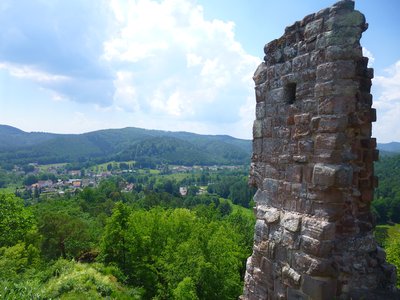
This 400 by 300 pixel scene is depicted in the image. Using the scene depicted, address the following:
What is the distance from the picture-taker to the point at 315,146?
4.33 m

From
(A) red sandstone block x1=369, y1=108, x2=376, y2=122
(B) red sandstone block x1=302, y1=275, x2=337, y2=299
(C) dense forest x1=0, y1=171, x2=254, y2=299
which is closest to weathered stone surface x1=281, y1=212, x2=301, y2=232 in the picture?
(B) red sandstone block x1=302, y1=275, x2=337, y2=299

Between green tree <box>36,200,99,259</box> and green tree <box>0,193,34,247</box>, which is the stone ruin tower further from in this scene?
green tree <box>36,200,99,259</box>

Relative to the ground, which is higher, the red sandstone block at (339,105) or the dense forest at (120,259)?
the red sandstone block at (339,105)

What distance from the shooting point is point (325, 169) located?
4.17m

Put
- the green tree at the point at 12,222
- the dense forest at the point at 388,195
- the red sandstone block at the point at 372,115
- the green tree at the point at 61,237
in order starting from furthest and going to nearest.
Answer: the dense forest at the point at 388,195
the green tree at the point at 61,237
the green tree at the point at 12,222
the red sandstone block at the point at 372,115

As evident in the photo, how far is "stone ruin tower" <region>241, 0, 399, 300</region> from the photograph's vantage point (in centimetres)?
411

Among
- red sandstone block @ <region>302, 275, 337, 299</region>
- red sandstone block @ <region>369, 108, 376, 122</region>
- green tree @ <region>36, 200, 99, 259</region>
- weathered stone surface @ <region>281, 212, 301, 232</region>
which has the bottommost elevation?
green tree @ <region>36, 200, 99, 259</region>

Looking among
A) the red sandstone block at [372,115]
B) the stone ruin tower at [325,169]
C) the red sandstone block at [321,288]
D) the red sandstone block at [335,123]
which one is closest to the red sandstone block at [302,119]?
the stone ruin tower at [325,169]

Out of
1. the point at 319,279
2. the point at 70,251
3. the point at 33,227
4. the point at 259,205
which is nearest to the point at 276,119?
the point at 259,205

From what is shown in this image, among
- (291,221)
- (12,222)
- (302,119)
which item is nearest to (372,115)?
(302,119)

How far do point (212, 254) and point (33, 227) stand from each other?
1315 centimetres

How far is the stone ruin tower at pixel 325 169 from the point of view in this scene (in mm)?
4113

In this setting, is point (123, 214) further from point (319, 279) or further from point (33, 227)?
point (319, 279)

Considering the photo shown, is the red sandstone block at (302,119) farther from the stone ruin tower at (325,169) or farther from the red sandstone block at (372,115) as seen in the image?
the red sandstone block at (372,115)
